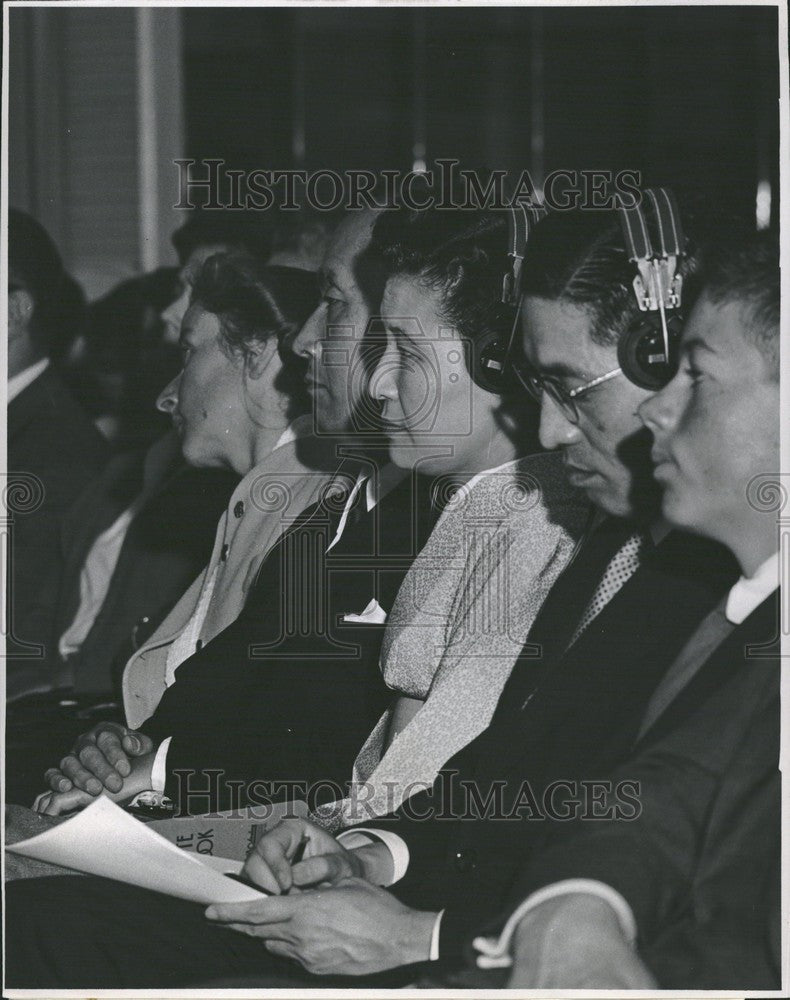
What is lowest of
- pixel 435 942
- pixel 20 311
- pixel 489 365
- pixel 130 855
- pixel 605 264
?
pixel 435 942

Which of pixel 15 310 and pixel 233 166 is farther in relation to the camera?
pixel 15 310

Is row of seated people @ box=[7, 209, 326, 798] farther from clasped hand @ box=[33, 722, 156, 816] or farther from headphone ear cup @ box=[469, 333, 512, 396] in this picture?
headphone ear cup @ box=[469, 333, 512, 396]

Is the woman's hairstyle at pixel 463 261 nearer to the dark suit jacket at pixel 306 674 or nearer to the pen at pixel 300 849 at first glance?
the dark suit jacket at pixel 306 674

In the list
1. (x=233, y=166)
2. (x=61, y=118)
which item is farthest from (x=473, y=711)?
(x=61, y=118)

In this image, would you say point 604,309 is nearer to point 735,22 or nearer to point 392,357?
point 392,357

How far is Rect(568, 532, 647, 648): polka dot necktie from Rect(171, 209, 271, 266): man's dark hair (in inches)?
40.4

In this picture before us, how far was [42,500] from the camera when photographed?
2.36 metres

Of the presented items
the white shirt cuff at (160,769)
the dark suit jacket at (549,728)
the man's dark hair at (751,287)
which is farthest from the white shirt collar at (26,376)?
the man's dark hair at (751,287)

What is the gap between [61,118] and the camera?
299cm

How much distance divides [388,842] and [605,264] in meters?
0.86

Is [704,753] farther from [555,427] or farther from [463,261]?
[463,261]

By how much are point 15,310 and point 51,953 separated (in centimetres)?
160

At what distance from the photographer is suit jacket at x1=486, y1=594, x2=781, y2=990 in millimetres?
1572

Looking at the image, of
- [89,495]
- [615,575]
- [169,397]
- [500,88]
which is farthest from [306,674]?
[500,88]
